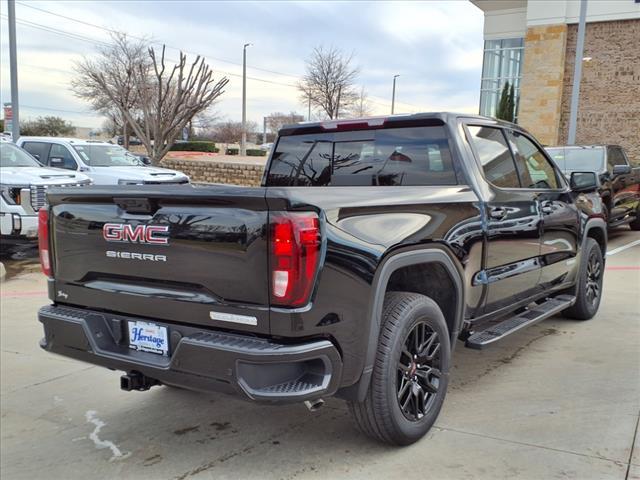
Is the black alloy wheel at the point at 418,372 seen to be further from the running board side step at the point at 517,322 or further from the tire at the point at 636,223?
the tire at the point at 636,223

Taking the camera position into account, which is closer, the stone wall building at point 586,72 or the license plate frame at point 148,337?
the license plate frame at point 148,337

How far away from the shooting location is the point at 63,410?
391cm

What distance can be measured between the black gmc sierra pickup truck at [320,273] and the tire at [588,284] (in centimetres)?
156

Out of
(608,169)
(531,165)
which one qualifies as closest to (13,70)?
(608,169)

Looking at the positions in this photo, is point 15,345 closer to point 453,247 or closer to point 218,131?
point 453,247

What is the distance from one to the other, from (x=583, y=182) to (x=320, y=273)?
12.0ft

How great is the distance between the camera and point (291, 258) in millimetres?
2510

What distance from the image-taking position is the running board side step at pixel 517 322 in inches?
149

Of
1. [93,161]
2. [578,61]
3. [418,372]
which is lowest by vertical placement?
[418,372]

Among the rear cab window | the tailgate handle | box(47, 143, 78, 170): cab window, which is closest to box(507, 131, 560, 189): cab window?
the rear cab window

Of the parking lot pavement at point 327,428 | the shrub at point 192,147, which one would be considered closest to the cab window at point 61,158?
the parking lot pavement at point 327,428

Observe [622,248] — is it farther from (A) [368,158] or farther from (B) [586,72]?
(B) [586,72]

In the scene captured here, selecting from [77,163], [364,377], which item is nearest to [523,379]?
[364,377]

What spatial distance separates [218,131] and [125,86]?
38.7 meters
